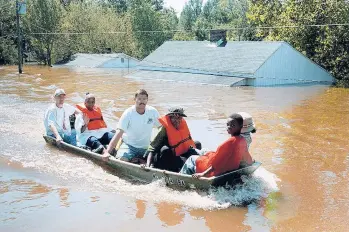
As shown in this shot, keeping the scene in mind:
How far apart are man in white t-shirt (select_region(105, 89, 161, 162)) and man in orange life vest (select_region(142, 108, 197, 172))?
519mm

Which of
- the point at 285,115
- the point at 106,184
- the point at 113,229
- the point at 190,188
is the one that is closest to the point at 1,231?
the point at 113,229

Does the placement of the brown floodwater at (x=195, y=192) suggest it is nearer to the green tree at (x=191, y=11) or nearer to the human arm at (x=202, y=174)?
the human arm at (x=202, y=174)

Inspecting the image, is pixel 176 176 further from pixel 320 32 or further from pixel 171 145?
pixel 320 32

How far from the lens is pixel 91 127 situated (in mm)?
10156

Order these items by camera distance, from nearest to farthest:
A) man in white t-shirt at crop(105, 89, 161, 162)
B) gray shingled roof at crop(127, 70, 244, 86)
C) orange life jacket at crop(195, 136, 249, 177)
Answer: orange life jacket at crop(195, 136, 249, 177)
man in white t-shirt at crop(105, 89, 161, 162)
gray shingled roof at crop(127, 70, 244, 86)

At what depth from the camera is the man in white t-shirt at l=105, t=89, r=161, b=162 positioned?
8523mm

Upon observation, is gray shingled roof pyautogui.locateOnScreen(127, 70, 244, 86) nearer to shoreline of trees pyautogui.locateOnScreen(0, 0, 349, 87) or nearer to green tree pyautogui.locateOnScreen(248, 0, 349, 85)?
shoreline of trees pyautogui.locateOnScreen(0, 0, 349, 87)

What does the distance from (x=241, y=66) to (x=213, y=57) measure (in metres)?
3.96

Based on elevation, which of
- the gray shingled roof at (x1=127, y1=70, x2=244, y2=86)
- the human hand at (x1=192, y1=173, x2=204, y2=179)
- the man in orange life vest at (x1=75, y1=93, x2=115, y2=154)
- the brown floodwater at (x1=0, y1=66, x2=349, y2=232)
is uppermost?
the man in orange life vest at (x1=75, y1=93, x2=115, y2=154)

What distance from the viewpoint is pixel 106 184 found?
8.71 metres

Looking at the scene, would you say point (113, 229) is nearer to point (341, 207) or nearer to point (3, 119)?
point (341, 207)

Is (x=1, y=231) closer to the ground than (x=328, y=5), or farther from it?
closer to the ground

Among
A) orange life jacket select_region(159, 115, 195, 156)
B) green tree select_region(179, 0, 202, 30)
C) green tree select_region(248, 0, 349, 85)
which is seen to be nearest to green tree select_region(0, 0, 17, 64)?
green tree select_region(248, 0, 349, 85)

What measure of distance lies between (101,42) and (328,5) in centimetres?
2981
